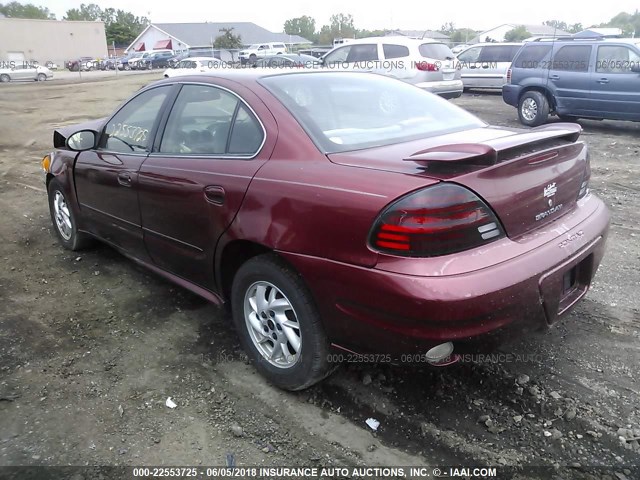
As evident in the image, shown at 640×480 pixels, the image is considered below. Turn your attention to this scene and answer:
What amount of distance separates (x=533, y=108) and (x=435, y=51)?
3.70m

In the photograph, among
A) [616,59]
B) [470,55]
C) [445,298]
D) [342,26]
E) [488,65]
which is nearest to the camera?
[445,298]

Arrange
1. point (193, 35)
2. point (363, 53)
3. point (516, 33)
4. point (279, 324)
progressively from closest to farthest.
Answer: point (279, 324), point (363, 53), point (516, 33), point (193, 35)

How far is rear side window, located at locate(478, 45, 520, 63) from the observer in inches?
640

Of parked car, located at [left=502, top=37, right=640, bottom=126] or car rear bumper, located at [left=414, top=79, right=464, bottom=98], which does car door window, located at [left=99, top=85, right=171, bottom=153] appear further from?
car rear bumper, located at [left=414, top=79, right=464, bottom=98]

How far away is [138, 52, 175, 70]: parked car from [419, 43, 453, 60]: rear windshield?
3868 centimetres

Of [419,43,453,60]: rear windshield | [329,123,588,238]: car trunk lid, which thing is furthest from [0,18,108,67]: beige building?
[329,123,588,238]: car trunk lid

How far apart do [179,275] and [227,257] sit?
0.65 metres

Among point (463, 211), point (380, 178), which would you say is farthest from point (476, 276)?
point (380, 178)

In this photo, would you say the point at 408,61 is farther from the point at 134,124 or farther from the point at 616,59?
the point at 134,124

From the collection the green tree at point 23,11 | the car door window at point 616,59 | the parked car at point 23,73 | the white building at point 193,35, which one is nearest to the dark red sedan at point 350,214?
the car door window at point 616,59

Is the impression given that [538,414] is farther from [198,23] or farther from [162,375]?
[198,23]

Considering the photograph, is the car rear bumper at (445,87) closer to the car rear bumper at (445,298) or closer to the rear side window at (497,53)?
the rear side window at (497,53)

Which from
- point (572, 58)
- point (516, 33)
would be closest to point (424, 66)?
point (572, 58)

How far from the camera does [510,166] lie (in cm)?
238
